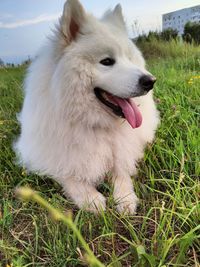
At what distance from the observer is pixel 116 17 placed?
2600mm

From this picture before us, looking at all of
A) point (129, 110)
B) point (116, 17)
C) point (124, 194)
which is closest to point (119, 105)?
point (129, 110)

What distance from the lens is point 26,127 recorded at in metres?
2.61

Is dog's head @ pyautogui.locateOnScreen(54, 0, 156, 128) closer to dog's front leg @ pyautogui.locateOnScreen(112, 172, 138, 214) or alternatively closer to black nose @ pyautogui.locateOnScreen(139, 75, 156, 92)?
black nose @ pyautogui.locateOnScreen(139, 75, 156, 92)

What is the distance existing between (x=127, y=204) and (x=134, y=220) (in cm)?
11

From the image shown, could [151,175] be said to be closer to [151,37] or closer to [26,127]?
[26,127]

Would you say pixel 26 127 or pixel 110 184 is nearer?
pixel 110 184

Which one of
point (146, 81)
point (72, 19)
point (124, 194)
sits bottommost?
point (124, 194)

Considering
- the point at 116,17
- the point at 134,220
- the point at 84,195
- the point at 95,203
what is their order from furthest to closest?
1. the point at 116,17
2. the point at 84,195
3. the point at 95,203
4. the point at 134,220

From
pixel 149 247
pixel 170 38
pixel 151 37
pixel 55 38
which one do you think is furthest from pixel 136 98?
pixel 151 37

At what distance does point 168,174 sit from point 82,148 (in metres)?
0.57

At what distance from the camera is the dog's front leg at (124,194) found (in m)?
2.05

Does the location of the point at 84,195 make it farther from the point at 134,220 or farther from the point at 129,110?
the point at 129,110

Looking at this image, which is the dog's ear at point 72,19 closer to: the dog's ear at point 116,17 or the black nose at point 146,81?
the dog's ear at point 116,17

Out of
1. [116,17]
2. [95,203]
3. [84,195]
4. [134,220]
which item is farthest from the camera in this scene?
[116,17]
